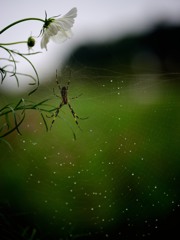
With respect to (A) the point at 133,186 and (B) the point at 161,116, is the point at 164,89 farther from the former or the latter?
(A) the point at 133,186

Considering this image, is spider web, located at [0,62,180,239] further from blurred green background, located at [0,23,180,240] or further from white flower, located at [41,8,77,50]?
white flower, located at [41,8,77,50]

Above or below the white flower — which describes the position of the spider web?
below

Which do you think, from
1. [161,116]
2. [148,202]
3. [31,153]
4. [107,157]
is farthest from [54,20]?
[161,116]

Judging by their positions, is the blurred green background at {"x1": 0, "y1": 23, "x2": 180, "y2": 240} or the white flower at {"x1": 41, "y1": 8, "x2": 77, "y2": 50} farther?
the blurred green background at {"x1": 0, "y1": 23, "x2": 180, "y2": 240}

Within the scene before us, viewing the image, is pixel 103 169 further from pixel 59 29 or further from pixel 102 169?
pixel 59 29

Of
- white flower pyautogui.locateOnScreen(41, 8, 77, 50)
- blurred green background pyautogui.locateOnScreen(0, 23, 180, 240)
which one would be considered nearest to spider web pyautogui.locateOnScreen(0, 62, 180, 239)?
blurred green background pyautogui.locateOnScreen(0, 23, 180, 240)

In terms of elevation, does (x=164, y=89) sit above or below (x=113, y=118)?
above
